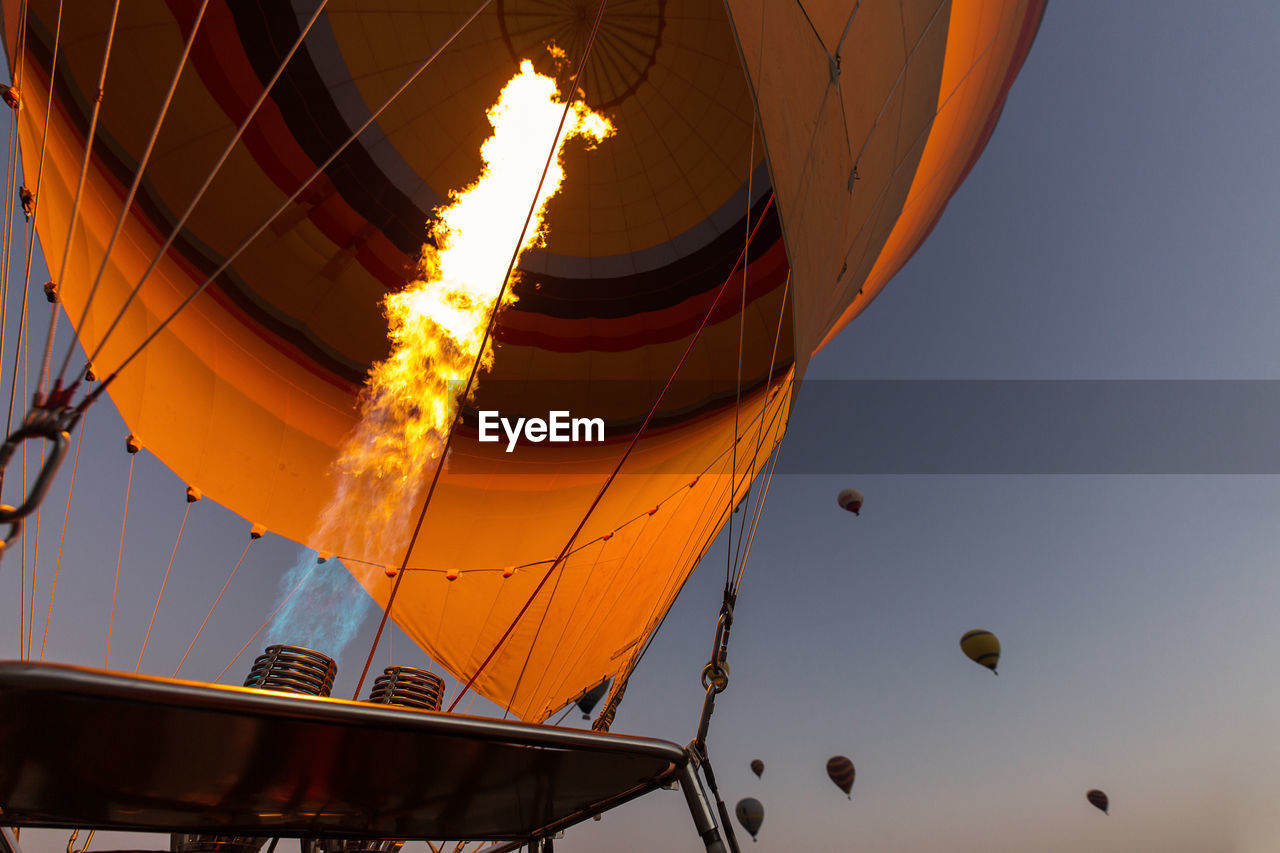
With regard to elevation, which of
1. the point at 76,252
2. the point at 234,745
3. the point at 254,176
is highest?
the point at 254,176

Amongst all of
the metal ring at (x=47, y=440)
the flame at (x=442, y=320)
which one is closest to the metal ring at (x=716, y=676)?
the metal ring at (x=47, y=440)

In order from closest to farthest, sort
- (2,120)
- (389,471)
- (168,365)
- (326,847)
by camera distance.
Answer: (326,847)
(2,120)
(168,365)
(389,471)

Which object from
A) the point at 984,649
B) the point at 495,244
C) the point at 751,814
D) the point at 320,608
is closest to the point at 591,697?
the point at 320,608

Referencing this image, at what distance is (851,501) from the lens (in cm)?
1198

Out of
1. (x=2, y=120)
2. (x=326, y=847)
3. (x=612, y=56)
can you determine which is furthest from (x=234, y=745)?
(x=612, y=56)

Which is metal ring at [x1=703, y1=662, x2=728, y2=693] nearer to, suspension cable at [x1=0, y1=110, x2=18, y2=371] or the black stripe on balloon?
suspension cable at [x1=0, y1=110, x2=18, y2=371]

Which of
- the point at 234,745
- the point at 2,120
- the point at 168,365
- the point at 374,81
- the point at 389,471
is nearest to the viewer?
the point at 234,745

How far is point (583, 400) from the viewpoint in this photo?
6.54 metres

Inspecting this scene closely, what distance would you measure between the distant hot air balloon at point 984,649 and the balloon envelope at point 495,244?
800 cm

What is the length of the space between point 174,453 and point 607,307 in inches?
141

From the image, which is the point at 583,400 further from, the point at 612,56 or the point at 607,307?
the point at 612,56

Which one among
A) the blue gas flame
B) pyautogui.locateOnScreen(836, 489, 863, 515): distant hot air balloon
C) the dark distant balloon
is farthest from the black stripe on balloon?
pyautogui.locateOnScreen(836, 489, 863, 515): distant hot air balloon

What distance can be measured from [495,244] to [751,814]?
39.3ft

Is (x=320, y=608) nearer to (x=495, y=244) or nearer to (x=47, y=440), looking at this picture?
(x=495, y=244)
